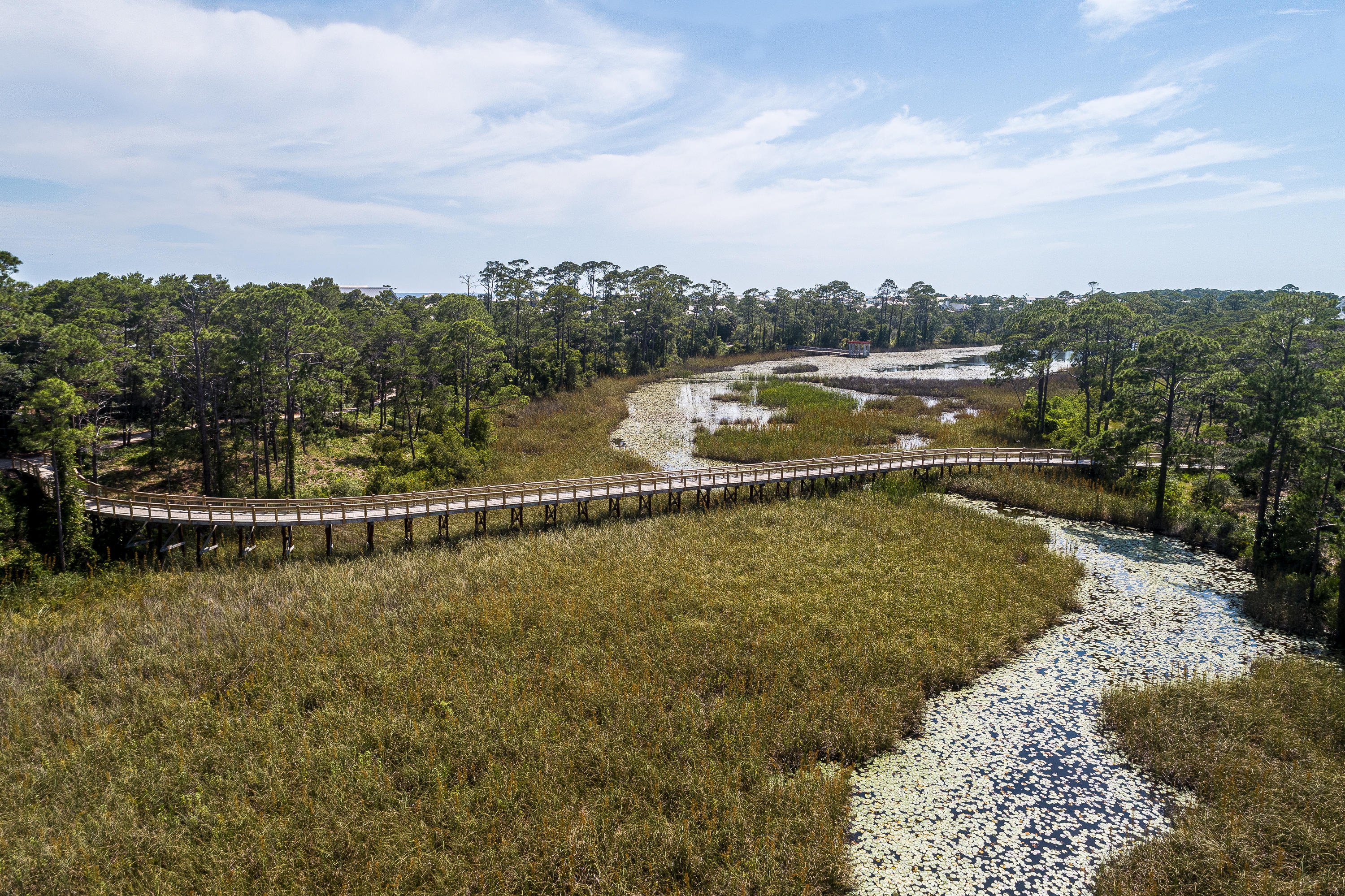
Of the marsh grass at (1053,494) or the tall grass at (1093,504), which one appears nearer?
the tall grass at (1093,504)

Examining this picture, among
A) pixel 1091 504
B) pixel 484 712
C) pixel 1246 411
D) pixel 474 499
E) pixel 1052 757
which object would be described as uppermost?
pixel 1246 411

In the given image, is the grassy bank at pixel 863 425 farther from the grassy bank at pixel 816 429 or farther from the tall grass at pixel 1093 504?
the tall grass at pixel 1093 504

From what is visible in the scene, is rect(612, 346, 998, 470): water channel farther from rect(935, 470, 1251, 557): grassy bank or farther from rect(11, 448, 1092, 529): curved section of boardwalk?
rect(935, 470, 1251, 557): grassy bank

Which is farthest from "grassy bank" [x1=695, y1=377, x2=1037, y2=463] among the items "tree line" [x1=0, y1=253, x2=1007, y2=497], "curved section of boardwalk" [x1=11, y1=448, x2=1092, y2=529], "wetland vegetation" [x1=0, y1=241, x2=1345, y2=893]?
"tree line" [x1=0, y1=253, x2=1007, y2=497]

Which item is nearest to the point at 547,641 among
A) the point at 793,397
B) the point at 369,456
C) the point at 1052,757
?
the point at 1052,757

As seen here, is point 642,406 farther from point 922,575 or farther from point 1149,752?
point 1149,752

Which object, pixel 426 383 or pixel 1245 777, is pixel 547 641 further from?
pixel 426 383

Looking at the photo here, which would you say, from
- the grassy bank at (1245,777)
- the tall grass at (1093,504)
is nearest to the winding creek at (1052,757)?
the grassy bank at (1245,777)

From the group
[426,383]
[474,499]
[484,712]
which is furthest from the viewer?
[426,383]
